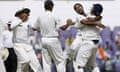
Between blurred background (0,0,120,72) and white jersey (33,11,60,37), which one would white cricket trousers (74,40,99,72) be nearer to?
white jersey (33,11,60,37)

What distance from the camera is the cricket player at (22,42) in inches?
534

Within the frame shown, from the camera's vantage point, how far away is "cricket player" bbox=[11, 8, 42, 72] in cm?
1355

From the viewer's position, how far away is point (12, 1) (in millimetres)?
18156

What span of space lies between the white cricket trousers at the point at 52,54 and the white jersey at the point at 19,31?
1.25ft

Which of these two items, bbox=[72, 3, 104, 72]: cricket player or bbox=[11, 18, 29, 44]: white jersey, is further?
bbox=[11, 18, 29, 44]: white jersey

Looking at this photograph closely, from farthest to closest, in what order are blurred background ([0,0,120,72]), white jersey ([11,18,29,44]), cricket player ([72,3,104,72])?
blurred background ([0,0,120,72]) < white jersey ([11,18,29,44]) < cricket player ([72,3,104,72])

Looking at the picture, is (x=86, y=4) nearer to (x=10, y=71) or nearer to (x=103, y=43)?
(x=103, y=43)

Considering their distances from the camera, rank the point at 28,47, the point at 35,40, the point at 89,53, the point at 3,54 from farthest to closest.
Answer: the point at 35,40 → the point at 28,47 → the point at 89,53 → the point at 3,54

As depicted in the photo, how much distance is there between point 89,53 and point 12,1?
561 cm

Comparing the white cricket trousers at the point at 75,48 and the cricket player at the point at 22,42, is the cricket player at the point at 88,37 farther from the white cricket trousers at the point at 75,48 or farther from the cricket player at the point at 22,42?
the cricket player at the point at 22,42

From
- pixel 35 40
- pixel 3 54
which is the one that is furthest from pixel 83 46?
pixel 35 40

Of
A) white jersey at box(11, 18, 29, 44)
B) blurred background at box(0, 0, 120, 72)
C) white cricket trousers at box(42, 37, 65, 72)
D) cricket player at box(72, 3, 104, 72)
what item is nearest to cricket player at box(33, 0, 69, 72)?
white cricket trousers at box(42, 37, 65, 72)

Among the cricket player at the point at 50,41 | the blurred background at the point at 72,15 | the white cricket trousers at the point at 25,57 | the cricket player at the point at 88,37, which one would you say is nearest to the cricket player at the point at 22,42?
the white cricket trousers at the point at 25,57

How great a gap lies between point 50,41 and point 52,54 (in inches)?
10.3
